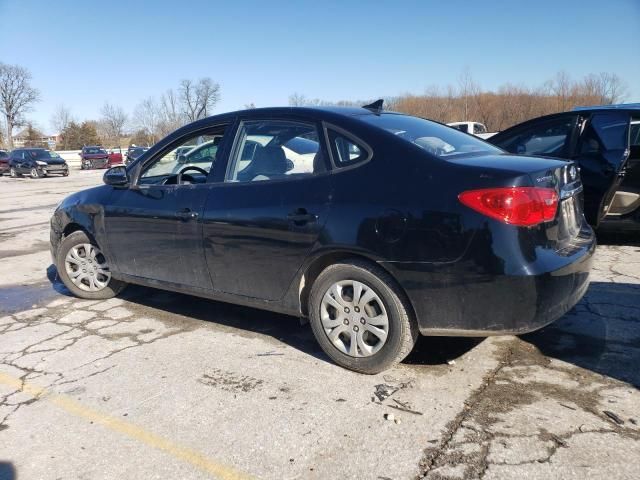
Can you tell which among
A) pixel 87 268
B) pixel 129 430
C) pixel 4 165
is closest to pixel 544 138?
pixel 87 268

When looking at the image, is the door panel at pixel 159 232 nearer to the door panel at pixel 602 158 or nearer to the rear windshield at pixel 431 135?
the rear windshield at pixel 431 135

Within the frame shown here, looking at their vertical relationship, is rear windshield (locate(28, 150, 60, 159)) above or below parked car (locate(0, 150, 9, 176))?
above

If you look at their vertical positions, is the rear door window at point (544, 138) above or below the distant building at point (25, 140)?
below

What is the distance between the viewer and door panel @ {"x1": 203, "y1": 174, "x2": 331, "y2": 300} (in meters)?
3.53

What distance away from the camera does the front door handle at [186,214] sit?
4.14m

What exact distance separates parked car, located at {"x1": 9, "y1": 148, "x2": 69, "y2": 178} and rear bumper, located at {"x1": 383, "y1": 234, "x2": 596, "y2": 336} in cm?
3269

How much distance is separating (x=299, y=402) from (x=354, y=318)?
2.09ft

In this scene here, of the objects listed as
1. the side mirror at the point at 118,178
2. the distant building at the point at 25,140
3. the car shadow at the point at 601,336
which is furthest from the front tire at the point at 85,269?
the distant building at the point at 25,140

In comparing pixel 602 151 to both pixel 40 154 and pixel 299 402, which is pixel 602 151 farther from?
pixel 40 154

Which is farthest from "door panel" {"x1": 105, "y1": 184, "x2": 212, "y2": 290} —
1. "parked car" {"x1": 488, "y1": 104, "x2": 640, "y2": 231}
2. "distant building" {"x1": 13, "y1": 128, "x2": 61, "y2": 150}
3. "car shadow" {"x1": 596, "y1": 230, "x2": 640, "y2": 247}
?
"distant building" {"x1": 13, "y1": 128, "x2": 61, "y2": 150}

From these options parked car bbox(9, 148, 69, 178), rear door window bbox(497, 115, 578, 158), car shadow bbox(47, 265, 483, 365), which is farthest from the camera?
parked car bbox(9, 148, 69, 178)

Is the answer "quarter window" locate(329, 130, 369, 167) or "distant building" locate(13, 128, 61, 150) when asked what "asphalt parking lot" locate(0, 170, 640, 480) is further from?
"distant building" locate(13, 128, 61, 150)

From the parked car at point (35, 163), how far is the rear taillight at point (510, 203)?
33.0m

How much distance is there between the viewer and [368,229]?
3270 millimetres
